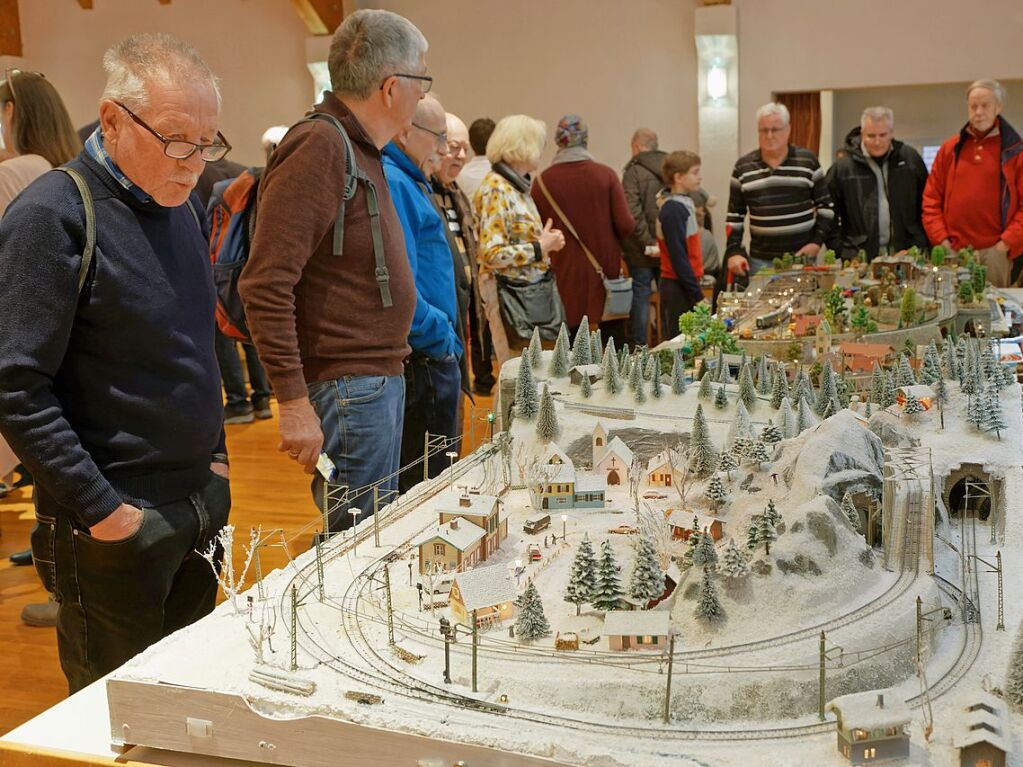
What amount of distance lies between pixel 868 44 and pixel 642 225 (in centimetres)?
447

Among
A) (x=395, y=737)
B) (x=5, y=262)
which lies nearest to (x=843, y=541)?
(x=395, y=737)

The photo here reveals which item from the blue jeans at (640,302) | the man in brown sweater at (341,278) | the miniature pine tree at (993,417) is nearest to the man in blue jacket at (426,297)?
the man in brown sweater at (341,278)

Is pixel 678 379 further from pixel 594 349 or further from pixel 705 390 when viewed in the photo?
pixel 594 349

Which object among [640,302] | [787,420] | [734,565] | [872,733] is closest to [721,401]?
[787,420]

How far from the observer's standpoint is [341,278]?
10.7ft

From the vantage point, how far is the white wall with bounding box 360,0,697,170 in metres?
11.9

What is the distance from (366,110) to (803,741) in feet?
7.21

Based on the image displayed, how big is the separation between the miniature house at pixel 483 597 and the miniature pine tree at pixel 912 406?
1.80 meters

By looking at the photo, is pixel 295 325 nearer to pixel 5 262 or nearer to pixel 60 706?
pixel 5 262

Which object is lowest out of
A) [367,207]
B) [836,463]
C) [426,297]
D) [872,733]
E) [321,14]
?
[872,733]

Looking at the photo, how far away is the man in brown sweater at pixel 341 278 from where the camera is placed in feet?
10.1

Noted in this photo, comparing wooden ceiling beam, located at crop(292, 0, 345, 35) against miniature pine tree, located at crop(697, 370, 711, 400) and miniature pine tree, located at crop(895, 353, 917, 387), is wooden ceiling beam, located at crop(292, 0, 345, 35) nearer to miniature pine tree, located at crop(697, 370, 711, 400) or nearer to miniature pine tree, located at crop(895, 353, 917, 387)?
miniature pine tree, located at crop(697, 370, 711, 400)

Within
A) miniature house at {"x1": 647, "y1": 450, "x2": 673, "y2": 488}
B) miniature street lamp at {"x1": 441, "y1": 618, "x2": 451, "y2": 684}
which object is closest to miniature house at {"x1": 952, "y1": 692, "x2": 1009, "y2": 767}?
miniature street lamp at {"x1": 441, "y1": 618, "x2": 451, "y2": 684}

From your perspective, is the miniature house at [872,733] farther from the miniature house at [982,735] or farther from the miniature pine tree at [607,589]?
the miniature pine tree at [607,589]
